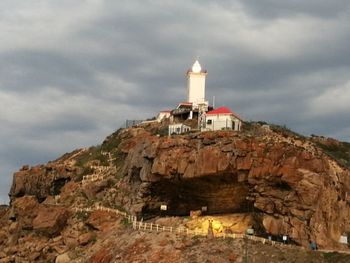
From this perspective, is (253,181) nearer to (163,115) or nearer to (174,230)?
(174,230)

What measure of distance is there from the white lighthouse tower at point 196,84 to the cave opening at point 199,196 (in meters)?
19.6

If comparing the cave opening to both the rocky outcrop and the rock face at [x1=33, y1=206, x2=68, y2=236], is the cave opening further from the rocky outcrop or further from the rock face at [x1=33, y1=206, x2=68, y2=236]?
the rocky outcrop

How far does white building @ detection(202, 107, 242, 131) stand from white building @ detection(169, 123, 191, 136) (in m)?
2.71

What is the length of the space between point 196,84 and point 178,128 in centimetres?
1109

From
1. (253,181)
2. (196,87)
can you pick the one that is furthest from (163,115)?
(253,181)

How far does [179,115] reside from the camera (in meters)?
104

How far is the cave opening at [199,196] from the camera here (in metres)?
82.2

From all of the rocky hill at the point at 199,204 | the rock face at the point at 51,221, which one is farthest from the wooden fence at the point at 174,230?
the rock face at the point at 51,221

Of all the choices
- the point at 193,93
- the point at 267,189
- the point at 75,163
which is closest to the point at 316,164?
the point at 267,189

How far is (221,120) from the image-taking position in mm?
92125

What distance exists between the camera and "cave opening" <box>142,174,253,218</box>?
82250mm

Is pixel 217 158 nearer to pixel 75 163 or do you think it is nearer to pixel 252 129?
pixel 252 129

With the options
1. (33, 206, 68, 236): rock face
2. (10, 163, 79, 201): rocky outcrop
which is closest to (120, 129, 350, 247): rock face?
(33, 206, 68, 236): rock face

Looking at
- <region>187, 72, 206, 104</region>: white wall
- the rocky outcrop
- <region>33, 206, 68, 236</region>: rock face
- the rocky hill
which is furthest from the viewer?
<region>187, 72, 206, 104</region>: white wall
